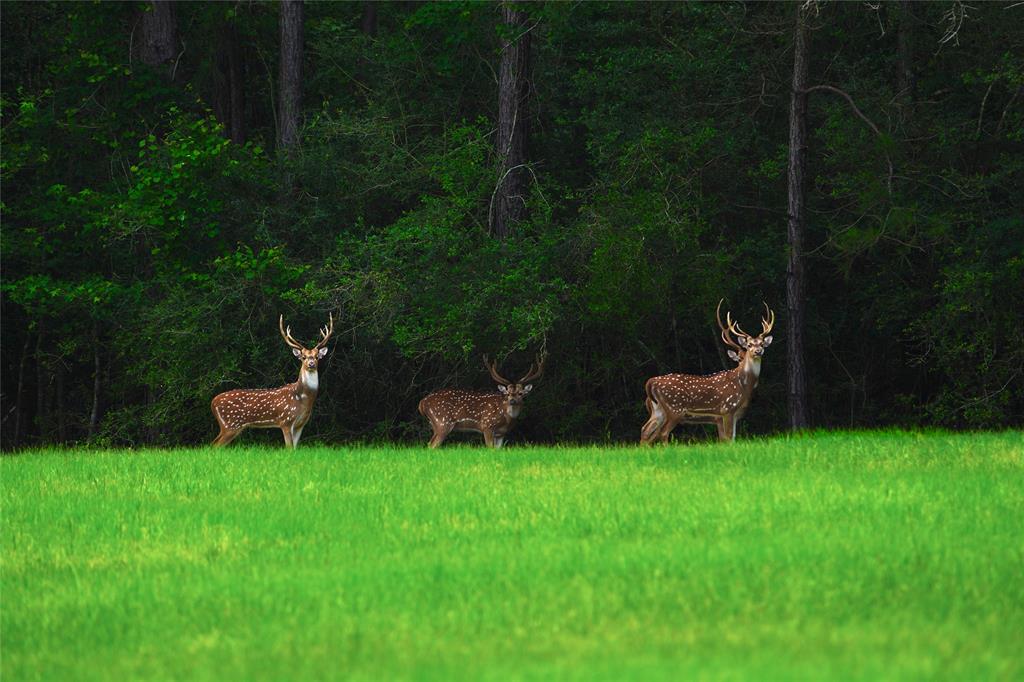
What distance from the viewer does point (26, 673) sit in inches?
309

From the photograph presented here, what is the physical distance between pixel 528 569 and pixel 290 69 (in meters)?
18.0

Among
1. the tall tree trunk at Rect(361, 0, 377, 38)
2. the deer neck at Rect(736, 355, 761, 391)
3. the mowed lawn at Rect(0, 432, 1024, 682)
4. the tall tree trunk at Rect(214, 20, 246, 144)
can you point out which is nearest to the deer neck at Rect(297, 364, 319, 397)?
the mowed lawn at Rect(0, 432, 1024, 682)

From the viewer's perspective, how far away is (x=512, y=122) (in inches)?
935

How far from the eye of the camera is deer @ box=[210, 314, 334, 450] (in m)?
18.9

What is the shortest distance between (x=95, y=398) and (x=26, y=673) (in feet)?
66.8

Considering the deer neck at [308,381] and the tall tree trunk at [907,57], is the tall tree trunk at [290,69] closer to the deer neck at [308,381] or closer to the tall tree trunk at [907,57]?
the deer neck at [308,381]

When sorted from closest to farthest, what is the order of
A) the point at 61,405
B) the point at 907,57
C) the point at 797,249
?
the point at 797,249 < the point at 907,57 < the point at 61,405

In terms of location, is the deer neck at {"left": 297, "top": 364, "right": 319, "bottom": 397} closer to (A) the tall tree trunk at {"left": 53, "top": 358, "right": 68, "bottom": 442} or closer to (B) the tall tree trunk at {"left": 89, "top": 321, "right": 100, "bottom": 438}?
(B) the tall tree trunk at {"left": 89, "top": 321, "right": 100, "bottom": 438}

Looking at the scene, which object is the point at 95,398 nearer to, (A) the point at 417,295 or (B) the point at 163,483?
(A) the point at 417,295

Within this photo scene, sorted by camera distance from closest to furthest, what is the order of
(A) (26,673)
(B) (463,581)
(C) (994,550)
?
(A) (26,673) < (B) (463,581) < (C) (994,550)

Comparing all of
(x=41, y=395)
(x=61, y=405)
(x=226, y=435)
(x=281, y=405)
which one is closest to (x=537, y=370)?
(x=281, y=405)

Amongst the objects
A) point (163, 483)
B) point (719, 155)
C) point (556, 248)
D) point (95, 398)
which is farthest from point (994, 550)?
point (95, 398)

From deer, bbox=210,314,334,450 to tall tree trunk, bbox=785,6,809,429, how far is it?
685 cm

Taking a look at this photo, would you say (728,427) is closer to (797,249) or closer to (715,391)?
(715,391)
